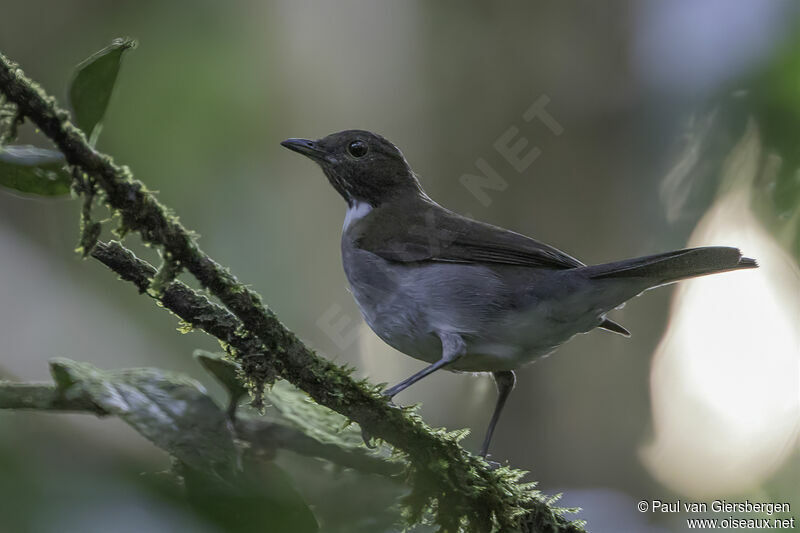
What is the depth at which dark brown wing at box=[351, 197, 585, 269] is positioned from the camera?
376 cm

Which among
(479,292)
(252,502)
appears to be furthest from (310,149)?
(252,502)

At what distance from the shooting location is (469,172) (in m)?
7.81

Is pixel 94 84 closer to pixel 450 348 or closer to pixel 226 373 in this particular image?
pixel 226 373

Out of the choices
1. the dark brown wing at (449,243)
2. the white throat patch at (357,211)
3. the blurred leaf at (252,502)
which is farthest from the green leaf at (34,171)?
the white throat patch at (357,211)

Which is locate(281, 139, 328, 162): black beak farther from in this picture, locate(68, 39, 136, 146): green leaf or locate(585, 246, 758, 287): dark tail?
locate(68, 39, 136, 146): green leaf

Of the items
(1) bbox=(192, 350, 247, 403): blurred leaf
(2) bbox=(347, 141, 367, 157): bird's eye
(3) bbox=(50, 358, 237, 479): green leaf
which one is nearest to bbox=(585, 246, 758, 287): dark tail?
(2) bbox=(347, 141, 367, 157): bird's eye

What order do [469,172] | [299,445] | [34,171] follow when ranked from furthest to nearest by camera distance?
[469,172], [299,445], [34,171]

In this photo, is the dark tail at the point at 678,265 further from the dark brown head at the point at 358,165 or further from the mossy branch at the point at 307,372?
the dark brown head at the point at 358,165

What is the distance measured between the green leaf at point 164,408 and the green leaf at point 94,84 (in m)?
0.59

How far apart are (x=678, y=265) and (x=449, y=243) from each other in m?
1.20

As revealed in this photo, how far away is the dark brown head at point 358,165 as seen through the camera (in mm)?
4559

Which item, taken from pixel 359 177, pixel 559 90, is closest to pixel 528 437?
pixel 359 177

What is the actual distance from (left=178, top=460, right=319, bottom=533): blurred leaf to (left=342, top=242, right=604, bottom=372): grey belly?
6.87ft

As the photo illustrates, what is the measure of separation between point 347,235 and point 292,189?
463 cm
